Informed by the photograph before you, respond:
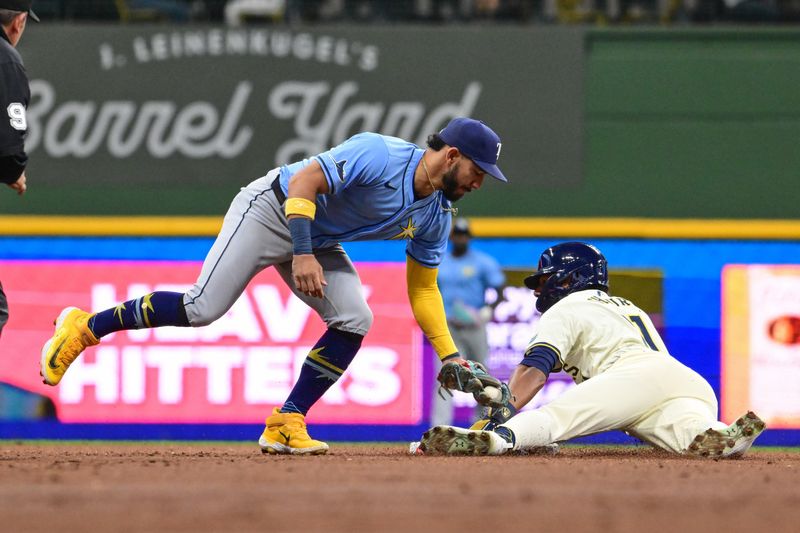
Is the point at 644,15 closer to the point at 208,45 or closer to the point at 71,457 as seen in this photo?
the point at 208,45

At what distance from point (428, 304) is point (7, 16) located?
2.56 metres

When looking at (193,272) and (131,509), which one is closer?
(131,509)

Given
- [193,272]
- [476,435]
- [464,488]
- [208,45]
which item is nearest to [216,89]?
[208,45]

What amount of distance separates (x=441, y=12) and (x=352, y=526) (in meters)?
9.14

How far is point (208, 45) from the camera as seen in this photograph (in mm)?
12250

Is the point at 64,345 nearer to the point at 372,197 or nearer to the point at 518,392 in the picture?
the point at 372,197

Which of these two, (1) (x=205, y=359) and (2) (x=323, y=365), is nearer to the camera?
(2) (x=323, y=365)

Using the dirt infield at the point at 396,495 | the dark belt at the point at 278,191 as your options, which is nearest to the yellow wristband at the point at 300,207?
the dark belt at the point at 278,191

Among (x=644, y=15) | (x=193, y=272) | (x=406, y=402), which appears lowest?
(x=406, y=402)

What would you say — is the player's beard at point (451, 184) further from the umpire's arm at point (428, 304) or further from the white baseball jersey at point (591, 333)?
the white baseball jersey at point (591, 333)

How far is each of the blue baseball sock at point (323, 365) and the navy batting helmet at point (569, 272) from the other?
108 cm

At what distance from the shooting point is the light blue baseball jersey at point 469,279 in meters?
11.6

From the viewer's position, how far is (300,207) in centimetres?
628

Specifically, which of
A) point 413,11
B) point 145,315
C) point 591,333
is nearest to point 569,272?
point 591,333
